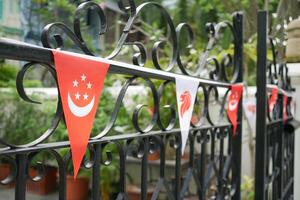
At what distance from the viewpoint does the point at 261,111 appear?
146 centimetres

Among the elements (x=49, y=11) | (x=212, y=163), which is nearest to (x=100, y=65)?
(x=212, y=163)

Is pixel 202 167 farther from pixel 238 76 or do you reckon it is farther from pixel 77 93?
pixel 77 93

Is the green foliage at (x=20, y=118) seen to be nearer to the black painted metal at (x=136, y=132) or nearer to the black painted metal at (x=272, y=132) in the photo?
the black painted metal at (x=272, y=132)

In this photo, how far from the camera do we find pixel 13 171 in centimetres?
57

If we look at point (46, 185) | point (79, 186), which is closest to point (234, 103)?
point (46, 185)

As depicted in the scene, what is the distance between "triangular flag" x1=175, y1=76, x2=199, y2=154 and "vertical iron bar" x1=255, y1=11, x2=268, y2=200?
514mm

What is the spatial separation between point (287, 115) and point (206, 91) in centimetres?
108

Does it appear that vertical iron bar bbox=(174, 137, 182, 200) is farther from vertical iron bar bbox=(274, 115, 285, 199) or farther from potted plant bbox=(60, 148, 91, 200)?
potted plant bbox=(60, 148, 91, 200)

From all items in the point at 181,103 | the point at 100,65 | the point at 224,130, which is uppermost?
the point at 100,65

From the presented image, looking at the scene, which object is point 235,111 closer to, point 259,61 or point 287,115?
point 259,61

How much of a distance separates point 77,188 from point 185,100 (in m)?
2.80

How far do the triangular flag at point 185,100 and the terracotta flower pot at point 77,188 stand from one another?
103 inches

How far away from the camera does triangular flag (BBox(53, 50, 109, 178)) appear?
1.96 ft

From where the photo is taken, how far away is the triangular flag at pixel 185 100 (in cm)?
98
